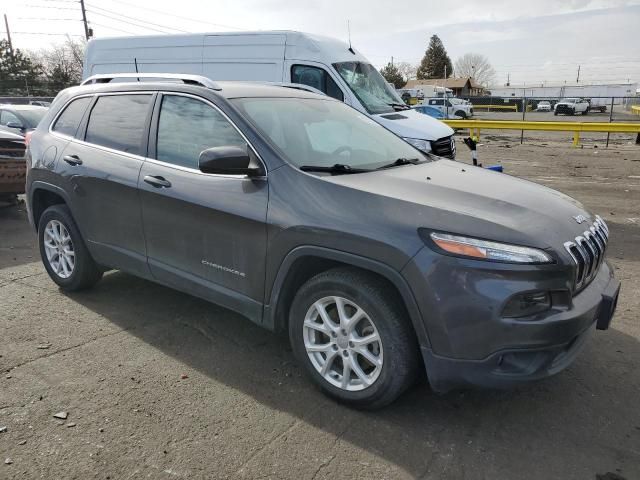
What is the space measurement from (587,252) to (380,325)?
119cm

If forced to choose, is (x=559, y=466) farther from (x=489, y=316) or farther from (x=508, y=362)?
(x=489, y=316)

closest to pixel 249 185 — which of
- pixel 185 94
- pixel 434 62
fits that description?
pixel 185 94

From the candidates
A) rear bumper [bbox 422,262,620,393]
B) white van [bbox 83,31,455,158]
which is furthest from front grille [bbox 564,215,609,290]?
white van [bbox 83,31,455,158]

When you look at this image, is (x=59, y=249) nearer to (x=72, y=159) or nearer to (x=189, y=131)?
(x=72, y=159)

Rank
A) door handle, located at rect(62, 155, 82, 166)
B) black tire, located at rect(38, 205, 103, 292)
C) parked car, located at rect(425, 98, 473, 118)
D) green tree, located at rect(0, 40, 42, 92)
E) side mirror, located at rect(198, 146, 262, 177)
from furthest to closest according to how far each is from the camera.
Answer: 1. green tree, located at rect(0, 40, 42, 92)
2. parked car, located at rect(425, 98, 473, 118)
3. black tire, located at rect(38, 205, 103, 292)
4. door handle, located at rect(62, 155, 82, 166)
5. side mirror, located at rect(198, 146, 262, 177)

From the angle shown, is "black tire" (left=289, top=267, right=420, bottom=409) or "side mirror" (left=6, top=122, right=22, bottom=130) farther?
"side mirror" (left=6, top=122, right=22, bottom=130)

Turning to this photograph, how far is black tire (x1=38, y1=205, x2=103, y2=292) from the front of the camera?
4.48 metres

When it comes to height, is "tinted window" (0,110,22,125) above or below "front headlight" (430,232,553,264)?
above

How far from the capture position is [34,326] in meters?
4.10

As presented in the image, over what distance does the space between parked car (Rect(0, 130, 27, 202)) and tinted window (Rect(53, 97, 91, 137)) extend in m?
3.63

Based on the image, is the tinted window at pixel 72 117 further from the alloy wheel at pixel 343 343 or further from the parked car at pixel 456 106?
the parked car at pixel 456 106

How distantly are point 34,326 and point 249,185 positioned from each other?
2214 millimetres

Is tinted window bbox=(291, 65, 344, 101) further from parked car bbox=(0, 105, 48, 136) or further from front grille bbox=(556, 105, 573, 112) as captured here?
front grille bbox=(556, 105, 573, 112)

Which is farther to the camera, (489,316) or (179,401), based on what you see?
(179,401)
